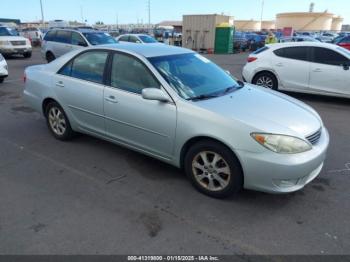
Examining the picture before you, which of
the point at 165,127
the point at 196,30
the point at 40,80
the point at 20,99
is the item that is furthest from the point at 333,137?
the point at 196,30

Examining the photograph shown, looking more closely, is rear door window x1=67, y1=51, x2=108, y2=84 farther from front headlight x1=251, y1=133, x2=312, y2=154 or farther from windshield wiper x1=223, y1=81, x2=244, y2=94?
front headlight x1=251, y1=133, x2=312, y2=154

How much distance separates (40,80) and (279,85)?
19.8 feet

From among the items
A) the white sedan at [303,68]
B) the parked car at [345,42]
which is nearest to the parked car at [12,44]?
the white sedan at [303,68]

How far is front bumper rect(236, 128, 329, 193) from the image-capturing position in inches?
118

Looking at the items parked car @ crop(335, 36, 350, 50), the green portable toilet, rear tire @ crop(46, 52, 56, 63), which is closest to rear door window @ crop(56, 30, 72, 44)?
rear tire @ crop(46, 52, 56, 63)

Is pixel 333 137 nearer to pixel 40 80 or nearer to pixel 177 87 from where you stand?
pixel 177 87

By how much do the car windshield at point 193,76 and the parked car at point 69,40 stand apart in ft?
31.9

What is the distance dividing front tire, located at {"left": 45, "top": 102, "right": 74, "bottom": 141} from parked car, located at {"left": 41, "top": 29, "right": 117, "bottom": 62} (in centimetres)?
851

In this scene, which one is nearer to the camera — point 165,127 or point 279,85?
point 165,127

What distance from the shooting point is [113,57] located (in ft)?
13.6

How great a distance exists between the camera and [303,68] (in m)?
7.97

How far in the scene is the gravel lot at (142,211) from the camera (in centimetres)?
272

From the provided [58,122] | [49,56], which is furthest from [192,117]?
[49,56]

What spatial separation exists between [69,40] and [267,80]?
901 centimetres
